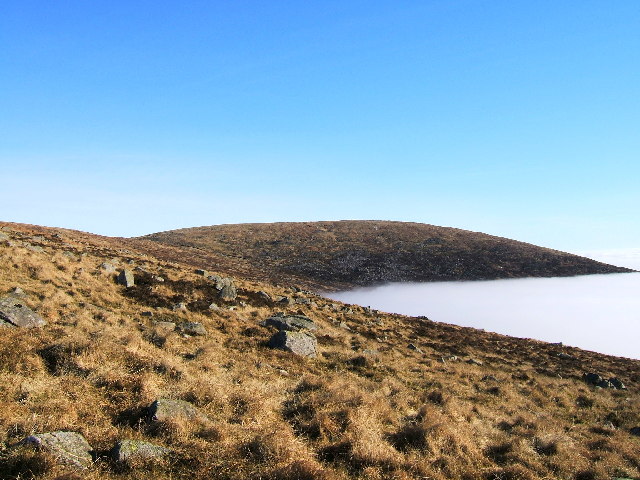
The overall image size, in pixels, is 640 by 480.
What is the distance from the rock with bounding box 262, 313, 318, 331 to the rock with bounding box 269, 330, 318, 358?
265 cm

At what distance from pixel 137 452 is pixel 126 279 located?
728 inches

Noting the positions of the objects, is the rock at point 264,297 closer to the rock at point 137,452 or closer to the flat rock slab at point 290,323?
the flat rock slab at point 290,323

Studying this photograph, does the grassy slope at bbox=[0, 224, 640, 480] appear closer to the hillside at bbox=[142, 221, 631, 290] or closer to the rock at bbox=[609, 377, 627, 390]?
the rock at bbox=[609, 377, 627, 390]

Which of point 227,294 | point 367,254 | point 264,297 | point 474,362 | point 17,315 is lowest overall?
point 474,362

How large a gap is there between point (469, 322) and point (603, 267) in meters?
54.3

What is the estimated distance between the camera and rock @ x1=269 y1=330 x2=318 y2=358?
18.0 meters

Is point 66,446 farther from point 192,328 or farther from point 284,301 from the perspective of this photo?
point 284,301

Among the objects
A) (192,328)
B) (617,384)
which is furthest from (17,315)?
(617,384)

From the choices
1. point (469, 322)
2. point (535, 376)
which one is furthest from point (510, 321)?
point (535, 376)

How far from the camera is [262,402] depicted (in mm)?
10336

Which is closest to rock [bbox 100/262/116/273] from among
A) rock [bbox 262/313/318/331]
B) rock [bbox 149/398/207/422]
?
rock [bbox 262/313/318/331]

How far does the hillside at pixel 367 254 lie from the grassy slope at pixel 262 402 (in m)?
43.2

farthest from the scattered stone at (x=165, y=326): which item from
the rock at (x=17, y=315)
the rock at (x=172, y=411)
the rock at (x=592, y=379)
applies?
the rock at (x=592, y=379)

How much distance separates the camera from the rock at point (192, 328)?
18016 mm
